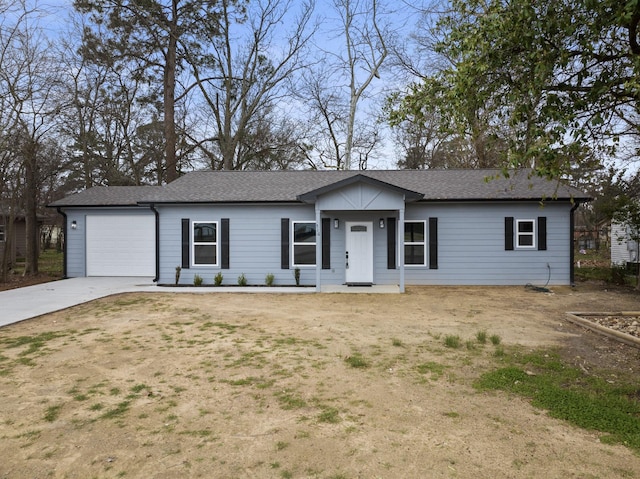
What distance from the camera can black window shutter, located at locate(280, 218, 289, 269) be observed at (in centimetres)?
1202

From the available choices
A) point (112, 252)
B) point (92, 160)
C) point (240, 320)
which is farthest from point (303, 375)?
point (92, 160)

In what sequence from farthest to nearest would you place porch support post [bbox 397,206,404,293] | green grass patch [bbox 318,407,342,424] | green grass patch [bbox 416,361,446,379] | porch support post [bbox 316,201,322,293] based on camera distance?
porch support post [bbox 316,201,322,293] < porch support post [bbox 397,206,404,293] < green grass patch [bbox 416,361,446,379] < green grass patch [bbox 318,407,342,424]

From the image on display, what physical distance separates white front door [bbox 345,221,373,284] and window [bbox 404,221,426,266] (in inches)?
44.2

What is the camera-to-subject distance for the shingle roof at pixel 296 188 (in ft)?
39.2

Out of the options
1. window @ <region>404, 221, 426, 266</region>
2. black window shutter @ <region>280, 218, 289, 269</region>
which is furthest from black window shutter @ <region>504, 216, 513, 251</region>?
black window shutter @ <region>280, 218, 289, 269</region>

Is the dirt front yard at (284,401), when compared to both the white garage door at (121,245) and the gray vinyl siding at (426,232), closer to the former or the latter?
the gray vinyl siding at (426,232)

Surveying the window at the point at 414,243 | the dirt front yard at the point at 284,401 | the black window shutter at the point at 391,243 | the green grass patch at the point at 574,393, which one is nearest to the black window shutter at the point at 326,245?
the black window shutter at the point at 391,243

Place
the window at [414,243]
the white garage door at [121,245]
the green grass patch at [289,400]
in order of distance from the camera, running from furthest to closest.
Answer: the white garage door at [121,245]
the window at [414,243]
the green grass patch at [289,400]

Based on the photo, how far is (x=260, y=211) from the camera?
39.9ft

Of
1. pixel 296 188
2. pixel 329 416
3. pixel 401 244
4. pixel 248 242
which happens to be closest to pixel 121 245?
pixel 248 242

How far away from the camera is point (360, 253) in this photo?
11938 mm

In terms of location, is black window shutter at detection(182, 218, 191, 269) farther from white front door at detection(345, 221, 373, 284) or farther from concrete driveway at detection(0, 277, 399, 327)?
white front door at detection(345, 221, 373, 284)

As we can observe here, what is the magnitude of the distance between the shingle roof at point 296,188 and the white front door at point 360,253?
1.59m

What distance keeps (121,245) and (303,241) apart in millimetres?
6644
